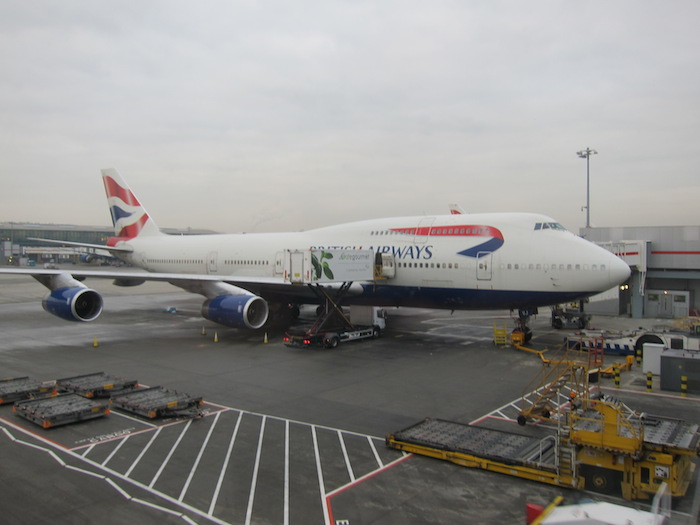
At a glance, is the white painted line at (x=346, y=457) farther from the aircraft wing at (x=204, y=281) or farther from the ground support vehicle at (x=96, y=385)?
the aircraft wing at (x=204, y=281)

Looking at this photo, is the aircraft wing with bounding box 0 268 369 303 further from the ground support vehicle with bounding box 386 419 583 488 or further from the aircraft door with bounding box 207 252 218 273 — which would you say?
the ground support vehicle with bounding box 386 419 583 488

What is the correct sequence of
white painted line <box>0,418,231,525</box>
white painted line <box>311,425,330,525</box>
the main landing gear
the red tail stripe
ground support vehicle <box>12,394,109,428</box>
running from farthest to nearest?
1. the red tail stripe
2. the main landing gear
3. ground support vehicle <box>12,394,109,428</box>
4. white painted line <box>0,418,231,525</box>
5. white painted line <box>311,425,330,525</box>

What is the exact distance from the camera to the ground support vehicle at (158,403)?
12.2 m

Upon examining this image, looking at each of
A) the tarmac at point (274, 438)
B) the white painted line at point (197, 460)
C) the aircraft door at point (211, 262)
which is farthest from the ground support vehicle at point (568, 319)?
the white painted line at point (197, 460)

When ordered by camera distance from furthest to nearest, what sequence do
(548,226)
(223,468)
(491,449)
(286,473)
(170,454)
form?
(548,226) < (170,454) < (491,449) < (223,468) < (286,473)

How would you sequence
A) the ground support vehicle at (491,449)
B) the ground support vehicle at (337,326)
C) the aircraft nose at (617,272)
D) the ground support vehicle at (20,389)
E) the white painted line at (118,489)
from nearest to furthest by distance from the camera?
the white painted line at (118,489), the ground support vehicle at (491,449), the ground support vehicle at (20,389), the aircraft nose at (617,272), the ground support vehicle at (337,326)

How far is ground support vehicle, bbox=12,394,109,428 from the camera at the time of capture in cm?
1148

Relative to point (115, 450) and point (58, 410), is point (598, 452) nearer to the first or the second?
point (115, 450)

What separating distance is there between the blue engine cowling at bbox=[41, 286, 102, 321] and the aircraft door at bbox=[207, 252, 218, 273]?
858cm

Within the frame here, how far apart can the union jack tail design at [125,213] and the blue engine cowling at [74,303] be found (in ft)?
46.5

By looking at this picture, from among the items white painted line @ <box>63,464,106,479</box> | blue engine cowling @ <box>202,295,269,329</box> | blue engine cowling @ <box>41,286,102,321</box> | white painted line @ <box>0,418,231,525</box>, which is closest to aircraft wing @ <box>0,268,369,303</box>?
blue engine cowling @ <box>41,286,102,321</box>

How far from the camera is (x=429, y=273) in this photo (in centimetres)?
2167

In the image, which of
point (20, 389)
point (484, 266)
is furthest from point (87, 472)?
point (484, 266)

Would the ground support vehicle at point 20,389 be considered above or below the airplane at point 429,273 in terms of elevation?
below
